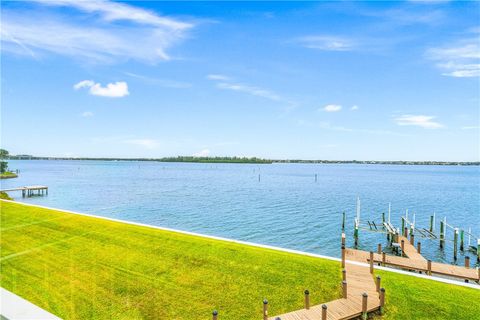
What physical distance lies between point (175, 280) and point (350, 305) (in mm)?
6620

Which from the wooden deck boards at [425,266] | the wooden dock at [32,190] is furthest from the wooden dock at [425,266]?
the wooden dock at [32,190]

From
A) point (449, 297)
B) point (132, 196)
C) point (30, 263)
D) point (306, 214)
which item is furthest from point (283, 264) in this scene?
point (132, 196)

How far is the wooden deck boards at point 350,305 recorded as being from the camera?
33.3 ft

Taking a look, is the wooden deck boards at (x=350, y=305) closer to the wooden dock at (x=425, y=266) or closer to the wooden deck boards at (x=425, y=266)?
the wooden dock at (x=425, y=266)

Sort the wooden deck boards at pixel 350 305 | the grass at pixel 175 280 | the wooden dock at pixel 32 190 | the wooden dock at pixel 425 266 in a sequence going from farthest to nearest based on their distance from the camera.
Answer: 1. the wooden dock at pixel 32 190
2. the wooden dock at pixel 425 266
3. the grass at pixel 175 280
4. the wooden deck boards at pixel 350 305

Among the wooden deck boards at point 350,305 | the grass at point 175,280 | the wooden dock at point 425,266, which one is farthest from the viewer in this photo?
the wooden dock at point 425,266

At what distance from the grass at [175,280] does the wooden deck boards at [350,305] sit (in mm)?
539

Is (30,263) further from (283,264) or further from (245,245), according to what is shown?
(283,264)

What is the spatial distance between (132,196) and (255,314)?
47.5m

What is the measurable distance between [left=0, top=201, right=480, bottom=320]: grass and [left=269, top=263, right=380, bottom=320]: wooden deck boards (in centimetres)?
54

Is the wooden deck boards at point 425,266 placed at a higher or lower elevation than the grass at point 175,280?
lower

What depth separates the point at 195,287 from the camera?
12289mm

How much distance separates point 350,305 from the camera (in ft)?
35.5

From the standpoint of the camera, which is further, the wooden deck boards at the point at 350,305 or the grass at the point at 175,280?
the grass at the point at 175,280
